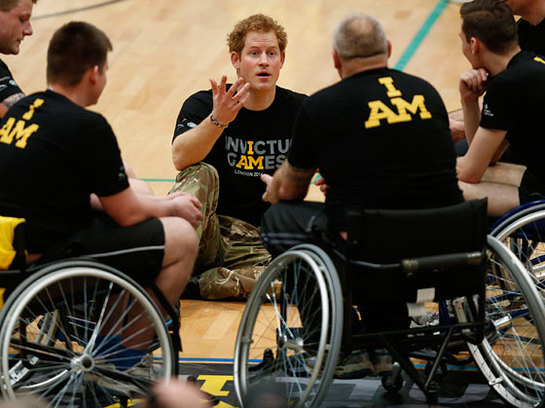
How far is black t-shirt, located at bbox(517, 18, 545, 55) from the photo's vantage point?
4.40m

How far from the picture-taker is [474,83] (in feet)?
12.8

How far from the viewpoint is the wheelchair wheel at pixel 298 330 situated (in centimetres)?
294

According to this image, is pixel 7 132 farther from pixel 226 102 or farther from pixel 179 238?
pixel 226 102

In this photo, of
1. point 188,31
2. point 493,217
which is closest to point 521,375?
point 493,217

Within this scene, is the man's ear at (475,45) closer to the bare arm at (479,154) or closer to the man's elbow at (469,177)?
the bare arm at (479,154)

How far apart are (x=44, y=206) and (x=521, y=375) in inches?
69.0

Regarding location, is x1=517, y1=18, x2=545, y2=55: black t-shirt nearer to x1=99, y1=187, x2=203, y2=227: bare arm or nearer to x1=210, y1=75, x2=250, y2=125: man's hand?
x1=210, y1=75, x2=250, y2=125: man's hand

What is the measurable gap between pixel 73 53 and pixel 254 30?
5.15 ft

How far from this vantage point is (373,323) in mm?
3240

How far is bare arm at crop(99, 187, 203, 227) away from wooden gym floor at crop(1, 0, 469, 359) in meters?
2.29

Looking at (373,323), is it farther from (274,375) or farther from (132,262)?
(132,262)

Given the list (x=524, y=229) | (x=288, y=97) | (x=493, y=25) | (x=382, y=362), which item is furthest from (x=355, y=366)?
(x=288, y=97)

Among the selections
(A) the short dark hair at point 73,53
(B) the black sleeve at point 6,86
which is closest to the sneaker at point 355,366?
(A) the short dark hair at point 73,53

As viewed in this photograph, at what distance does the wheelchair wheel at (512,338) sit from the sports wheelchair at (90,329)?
1087 millimetres
